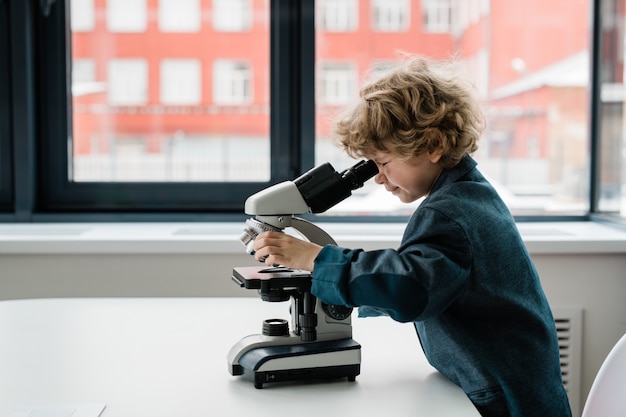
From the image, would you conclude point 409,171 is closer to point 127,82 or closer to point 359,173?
point 359,173

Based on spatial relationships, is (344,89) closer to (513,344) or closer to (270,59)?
(270,59)

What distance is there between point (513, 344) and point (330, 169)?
0.43 metres

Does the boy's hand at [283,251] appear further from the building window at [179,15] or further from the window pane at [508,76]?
the building window at [179,15]

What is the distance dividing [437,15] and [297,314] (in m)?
1.80

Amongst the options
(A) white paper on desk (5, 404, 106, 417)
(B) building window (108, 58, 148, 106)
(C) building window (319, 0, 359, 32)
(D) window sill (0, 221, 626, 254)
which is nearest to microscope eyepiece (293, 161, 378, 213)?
(A) white paper on desk (5, 404, 106, 417)

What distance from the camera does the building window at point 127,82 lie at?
2693 mm

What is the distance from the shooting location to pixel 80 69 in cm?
269

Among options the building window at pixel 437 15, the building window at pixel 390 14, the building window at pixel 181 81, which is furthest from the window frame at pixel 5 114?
the building window at pixel 437 15

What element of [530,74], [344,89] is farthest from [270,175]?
[530,74]

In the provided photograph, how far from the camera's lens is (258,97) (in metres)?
2.70

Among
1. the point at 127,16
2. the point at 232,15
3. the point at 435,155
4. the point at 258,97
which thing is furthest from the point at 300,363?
the point at 127,16

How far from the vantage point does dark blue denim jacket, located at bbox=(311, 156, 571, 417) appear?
1.08m

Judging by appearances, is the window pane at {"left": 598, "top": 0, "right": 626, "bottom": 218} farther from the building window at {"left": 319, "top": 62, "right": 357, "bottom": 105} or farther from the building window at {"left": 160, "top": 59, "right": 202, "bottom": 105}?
the building window at {"left": 160, "top": 59, "right": 202, "bottom": 105}

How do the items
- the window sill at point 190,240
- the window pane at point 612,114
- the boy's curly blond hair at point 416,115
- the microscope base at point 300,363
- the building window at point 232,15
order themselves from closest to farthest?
the microscope base at point 300,363
the boy's curly blond hair at point 416,115
the window sill at point 190,240
the window pane at point 612,114
the building window at point 232,15
